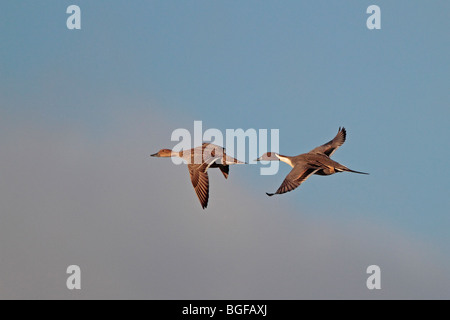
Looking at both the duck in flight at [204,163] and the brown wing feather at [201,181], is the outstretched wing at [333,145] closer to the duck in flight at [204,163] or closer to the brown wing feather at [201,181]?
the duck in flight at [204,163]

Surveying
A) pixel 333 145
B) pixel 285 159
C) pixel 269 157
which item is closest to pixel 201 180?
pixel 285 159

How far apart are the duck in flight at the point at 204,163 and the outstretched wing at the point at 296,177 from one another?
2.28m

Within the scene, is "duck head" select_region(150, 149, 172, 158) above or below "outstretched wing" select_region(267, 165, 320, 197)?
above

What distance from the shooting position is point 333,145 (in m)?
25.3

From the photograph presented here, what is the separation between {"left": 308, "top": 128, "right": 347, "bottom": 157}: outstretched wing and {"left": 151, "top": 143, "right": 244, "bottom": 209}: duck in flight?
110 inches

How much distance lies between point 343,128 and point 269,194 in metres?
8.11

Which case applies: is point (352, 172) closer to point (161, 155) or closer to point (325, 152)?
point (325, 152)

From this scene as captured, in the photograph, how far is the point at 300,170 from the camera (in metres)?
21.7

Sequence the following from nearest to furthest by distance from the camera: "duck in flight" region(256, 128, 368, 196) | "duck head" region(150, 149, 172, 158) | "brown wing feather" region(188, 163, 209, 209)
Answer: "duck in flight" region(256, 128, 368, 196), "brown wing feather" region(188, 163, 209, 209), "duck head" region(150, 149, 172, 158)

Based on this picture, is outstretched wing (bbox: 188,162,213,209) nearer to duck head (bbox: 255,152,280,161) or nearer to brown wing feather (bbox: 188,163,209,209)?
brown wing feather (bbox: 188,163,209,209)

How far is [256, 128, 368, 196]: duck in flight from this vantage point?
21016mm

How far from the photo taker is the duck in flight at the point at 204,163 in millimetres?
23391

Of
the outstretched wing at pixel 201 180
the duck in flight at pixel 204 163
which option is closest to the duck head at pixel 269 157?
the duck in flight at pixel 204 163

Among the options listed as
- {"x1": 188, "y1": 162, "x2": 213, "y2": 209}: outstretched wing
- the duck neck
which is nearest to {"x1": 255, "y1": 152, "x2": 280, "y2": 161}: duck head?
the duck neck
